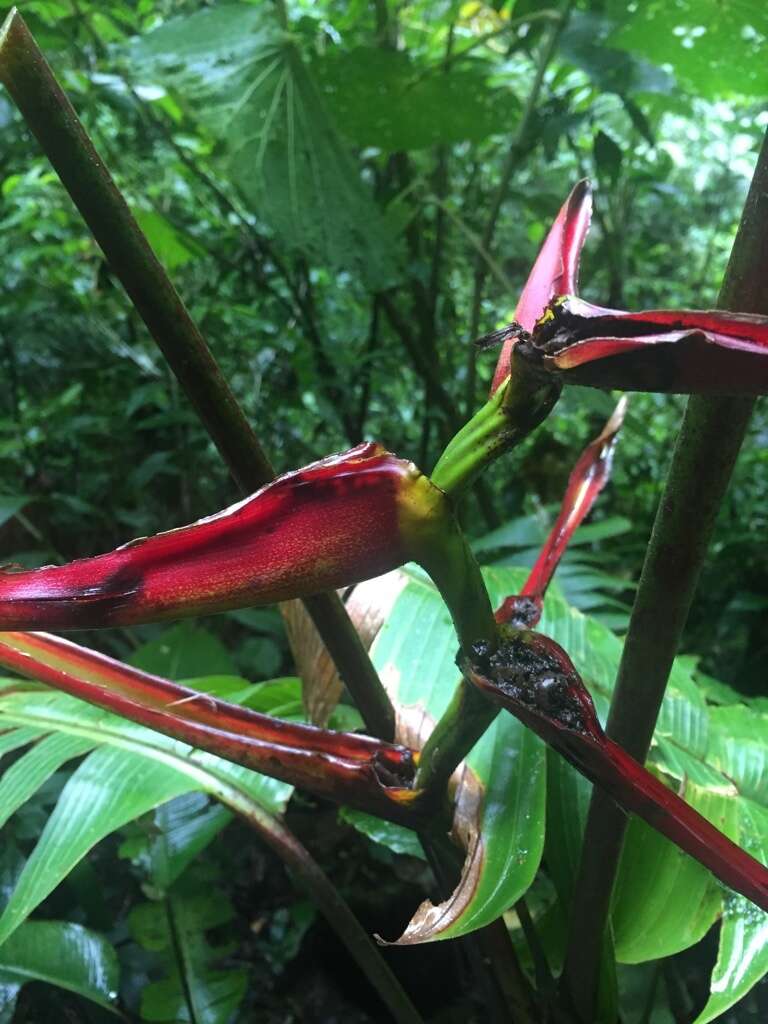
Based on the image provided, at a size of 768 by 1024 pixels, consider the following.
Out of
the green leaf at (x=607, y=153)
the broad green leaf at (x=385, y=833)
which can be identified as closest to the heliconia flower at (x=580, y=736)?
the broad green leaf at (x=385, y=833)

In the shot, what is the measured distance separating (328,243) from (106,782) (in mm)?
798

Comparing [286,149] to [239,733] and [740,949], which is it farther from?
[740,949]

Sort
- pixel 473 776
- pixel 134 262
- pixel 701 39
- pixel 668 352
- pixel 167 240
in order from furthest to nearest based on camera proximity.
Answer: pixel 167 240 → pixel 701 39 → pixel 473 776 → pixel 134 262 → pixel 668 352

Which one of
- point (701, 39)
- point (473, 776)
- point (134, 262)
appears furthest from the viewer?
point (701, 39)

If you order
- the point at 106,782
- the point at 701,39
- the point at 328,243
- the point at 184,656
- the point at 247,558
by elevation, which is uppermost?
the point at 701,39

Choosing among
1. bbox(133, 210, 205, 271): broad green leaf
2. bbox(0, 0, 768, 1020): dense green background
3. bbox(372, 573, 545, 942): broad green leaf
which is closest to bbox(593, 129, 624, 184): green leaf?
bbox(0, 0, 768, 1020): dense green background

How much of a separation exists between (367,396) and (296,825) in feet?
2.66

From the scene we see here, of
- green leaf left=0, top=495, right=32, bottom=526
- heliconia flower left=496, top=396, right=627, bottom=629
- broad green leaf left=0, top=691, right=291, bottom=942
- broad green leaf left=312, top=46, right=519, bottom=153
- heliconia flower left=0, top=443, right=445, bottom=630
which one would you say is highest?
broad green leaf left=312, top=46, right=519, bottom=153

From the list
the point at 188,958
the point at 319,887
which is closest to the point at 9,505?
the point at 188,958

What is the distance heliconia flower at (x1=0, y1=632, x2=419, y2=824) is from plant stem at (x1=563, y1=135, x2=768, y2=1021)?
0.38 feet

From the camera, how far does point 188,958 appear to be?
0.67 meters

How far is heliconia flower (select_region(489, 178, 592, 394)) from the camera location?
12.1 inches

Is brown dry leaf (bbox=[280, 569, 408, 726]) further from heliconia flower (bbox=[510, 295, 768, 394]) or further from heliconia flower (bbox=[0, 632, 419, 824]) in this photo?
heliconia flower (bbox=[510, 295, 768, 394])

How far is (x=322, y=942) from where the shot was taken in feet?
2.71
